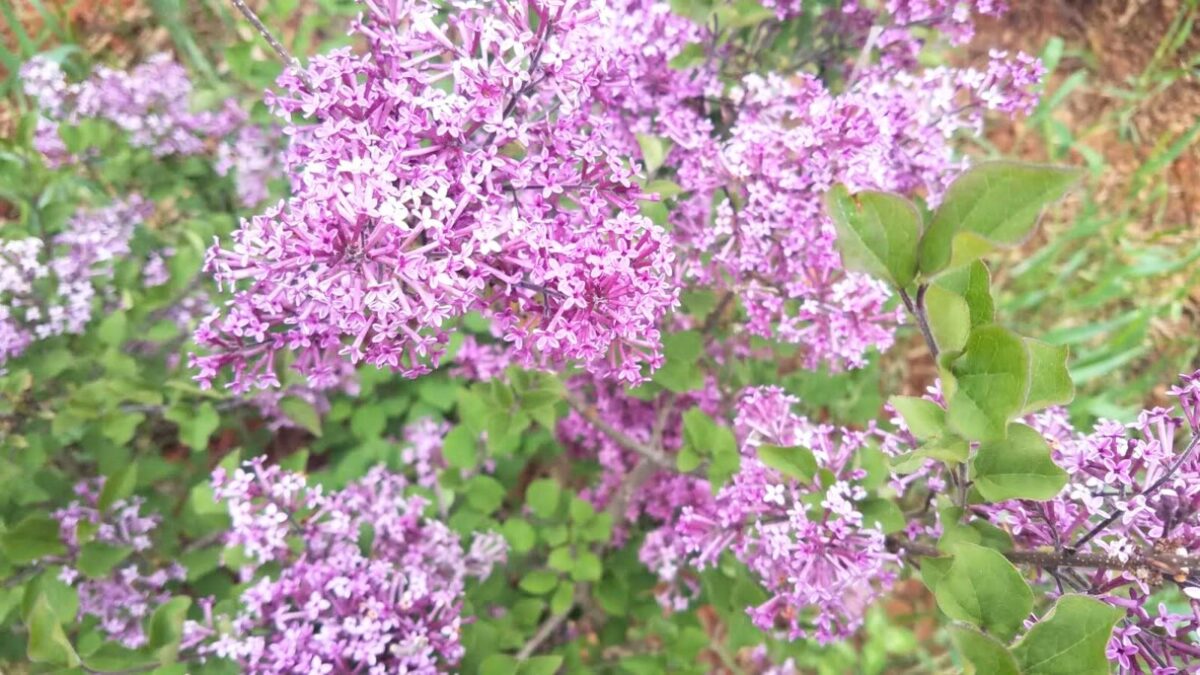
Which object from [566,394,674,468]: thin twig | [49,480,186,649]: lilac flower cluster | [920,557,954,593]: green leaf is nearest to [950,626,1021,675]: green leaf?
[920,557,954,593]: green leaf

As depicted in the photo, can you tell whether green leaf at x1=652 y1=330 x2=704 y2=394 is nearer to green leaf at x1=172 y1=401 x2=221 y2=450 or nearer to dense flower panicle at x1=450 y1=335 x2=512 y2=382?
dense flower panicle at x1=450 y1=335 x2=512 y2=382

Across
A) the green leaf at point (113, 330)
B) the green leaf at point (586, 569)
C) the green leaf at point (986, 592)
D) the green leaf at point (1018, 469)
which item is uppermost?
the green leaf at point (1018, 469)

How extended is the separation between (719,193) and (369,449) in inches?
48.8

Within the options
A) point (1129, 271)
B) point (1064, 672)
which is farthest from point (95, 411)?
point (1129, 271)

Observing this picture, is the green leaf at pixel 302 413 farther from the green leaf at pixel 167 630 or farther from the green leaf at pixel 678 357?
the green leaf at pixel 678 357

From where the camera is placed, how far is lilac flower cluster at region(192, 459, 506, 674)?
1.49m

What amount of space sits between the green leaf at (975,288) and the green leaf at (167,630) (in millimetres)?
1410

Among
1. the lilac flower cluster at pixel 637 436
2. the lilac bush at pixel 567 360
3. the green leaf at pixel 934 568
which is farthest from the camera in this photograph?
the lilac flower cluster at pixel 637 436

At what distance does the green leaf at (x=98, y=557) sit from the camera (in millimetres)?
1767

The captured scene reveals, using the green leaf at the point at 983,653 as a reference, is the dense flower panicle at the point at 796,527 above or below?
below

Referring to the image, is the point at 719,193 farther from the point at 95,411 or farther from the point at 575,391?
the point at 95,411

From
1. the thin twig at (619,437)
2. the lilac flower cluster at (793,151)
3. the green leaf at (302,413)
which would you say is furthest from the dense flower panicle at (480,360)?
the lilac flower cluster at (793,151)

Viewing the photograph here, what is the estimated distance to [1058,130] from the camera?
3490 millimetres

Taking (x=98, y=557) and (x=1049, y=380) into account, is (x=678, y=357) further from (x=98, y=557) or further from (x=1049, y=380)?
(x=98, y=557)
